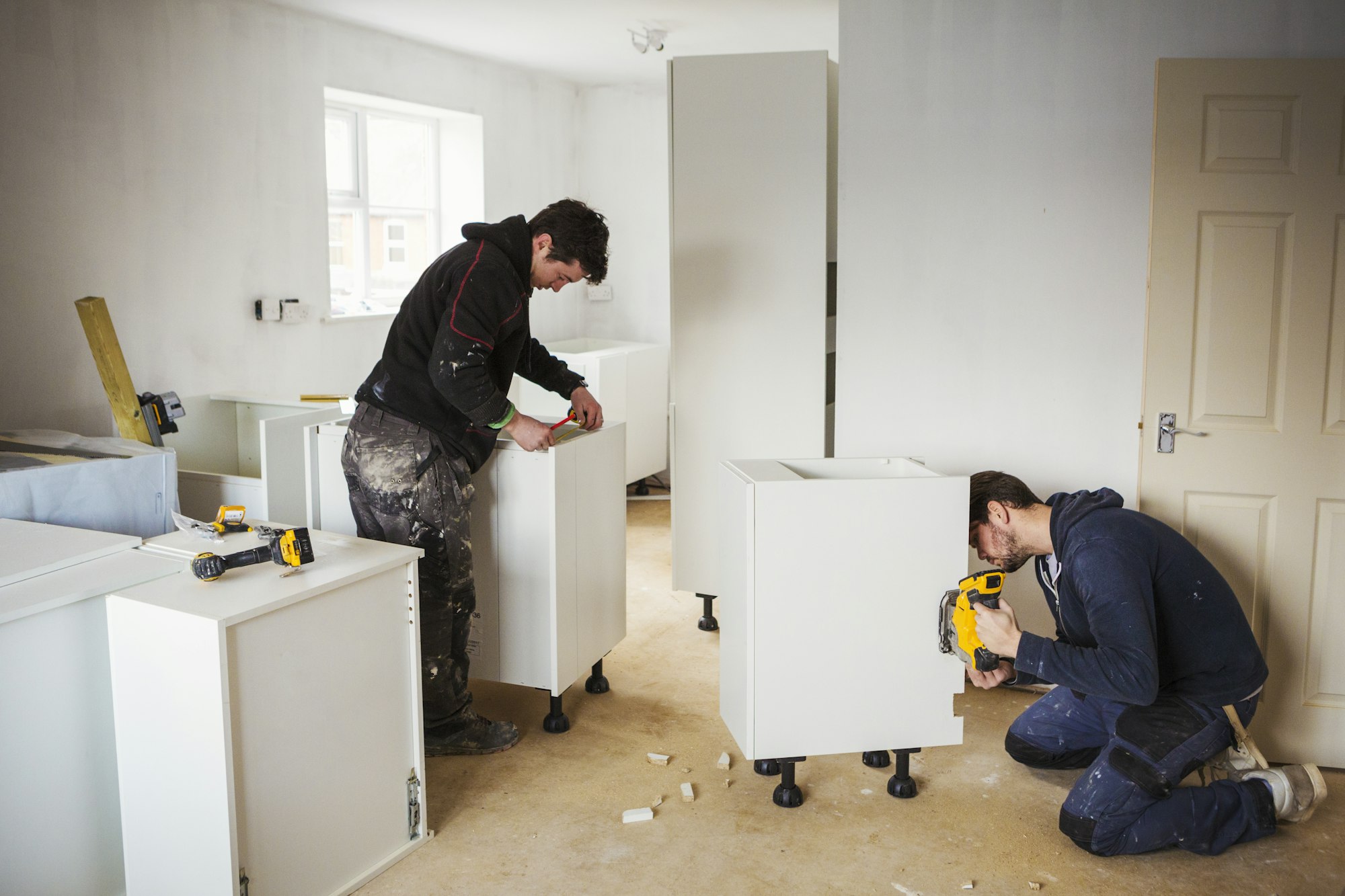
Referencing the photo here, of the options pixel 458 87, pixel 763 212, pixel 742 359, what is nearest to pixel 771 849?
pixel 742 359

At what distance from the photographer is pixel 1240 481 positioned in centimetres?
262

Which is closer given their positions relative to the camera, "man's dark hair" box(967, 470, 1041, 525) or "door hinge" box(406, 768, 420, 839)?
"door hinge" box(406, 768, 420, 839)

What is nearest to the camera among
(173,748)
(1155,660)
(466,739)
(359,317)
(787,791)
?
(173,748)

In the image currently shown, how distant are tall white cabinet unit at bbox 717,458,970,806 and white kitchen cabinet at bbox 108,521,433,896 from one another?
772 mm

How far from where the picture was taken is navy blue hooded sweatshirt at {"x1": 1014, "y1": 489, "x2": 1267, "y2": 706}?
207 cm

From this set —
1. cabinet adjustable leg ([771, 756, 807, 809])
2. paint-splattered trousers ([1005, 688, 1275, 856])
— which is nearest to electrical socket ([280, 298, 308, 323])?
cabinet adjustable leg ([771, 756, 807, 809])

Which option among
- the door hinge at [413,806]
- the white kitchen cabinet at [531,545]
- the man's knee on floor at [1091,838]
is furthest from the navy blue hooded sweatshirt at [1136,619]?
the door hinge at [413,806]

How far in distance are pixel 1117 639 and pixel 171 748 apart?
1850mm

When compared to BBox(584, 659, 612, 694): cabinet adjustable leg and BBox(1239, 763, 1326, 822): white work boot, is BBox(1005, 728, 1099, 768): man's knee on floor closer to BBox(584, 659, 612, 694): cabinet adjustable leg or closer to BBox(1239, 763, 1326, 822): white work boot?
BBox(1239, 763, 1326, 822): white work boot

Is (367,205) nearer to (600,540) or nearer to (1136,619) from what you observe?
(600,540)

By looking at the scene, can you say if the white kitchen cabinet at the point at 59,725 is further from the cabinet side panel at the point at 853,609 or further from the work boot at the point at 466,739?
the cabinet side panel at the point at 853,609

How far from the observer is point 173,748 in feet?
5.87

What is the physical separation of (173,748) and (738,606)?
1.20 meters

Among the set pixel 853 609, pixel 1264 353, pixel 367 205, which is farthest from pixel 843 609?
pixel 367 205
